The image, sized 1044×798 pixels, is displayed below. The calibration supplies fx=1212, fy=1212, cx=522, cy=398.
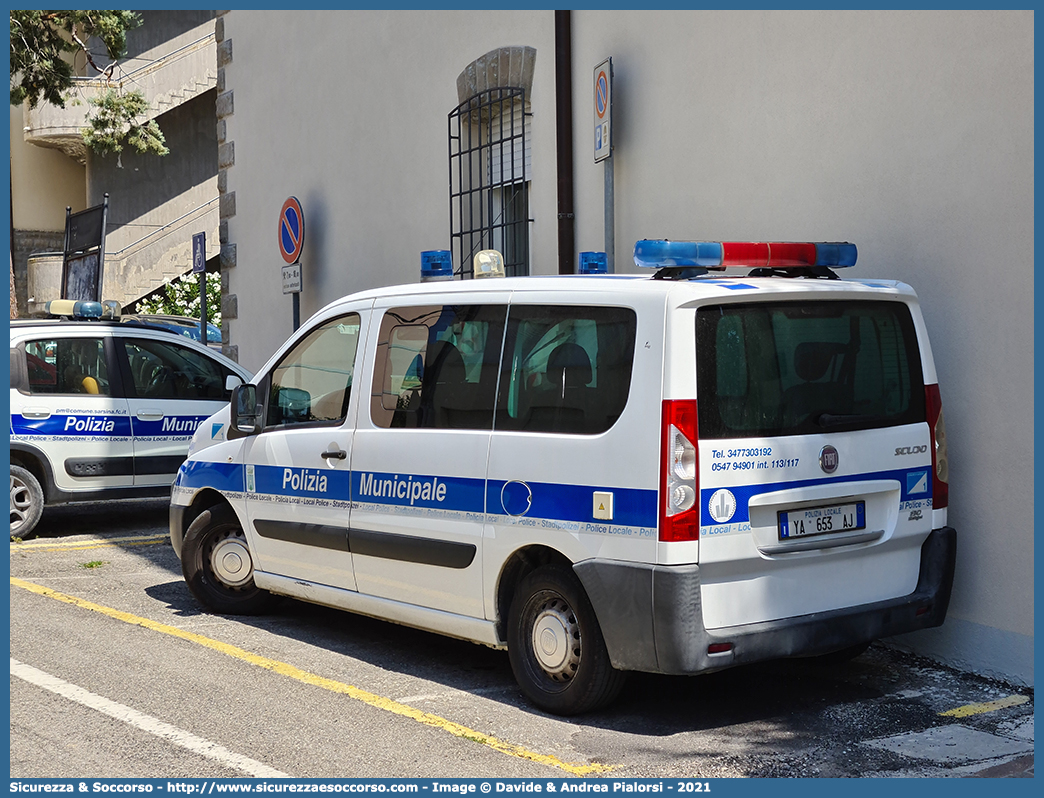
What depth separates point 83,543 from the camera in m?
9.61

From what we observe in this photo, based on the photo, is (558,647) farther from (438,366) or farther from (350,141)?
(350,141)

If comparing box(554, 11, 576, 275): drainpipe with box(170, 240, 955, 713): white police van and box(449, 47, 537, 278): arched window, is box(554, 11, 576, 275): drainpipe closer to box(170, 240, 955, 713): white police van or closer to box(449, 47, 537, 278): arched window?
box(449, 47, 537, 278): arched window

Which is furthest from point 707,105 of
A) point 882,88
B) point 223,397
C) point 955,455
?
point 223,397

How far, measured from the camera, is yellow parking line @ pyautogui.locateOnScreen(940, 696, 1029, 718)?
5230mm

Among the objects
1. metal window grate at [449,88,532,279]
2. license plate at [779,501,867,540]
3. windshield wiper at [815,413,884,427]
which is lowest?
license plate at [779,501,867,540]

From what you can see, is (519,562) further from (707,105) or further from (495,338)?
(707,105)

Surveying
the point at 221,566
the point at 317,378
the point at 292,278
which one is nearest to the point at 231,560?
the point at 221,566

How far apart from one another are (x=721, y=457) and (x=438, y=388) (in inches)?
60.1

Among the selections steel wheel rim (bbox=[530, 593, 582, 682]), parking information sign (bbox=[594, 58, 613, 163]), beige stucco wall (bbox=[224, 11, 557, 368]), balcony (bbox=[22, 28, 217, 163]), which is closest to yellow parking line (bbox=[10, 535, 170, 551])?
beige stucco wall (bbox=[224, 11, 557, 368])

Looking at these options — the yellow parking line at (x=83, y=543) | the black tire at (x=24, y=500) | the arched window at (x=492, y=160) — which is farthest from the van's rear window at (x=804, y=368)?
the black tire at (x=24, y=500)

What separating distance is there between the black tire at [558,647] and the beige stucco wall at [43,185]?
26628mm

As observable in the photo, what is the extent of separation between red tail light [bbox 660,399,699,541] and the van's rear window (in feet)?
0.29

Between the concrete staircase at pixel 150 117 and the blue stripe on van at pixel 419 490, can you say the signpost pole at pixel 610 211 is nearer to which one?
the blue stripe on van at pixel 419 490

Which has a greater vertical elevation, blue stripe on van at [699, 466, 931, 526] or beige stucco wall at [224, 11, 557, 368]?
beige stucco wall at [224, 11, 557, 368]
